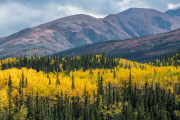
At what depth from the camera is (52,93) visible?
13200 centimetres

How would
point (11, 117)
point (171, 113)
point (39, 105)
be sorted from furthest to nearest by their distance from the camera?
point (171, 113) < point (39, 105) < point (11, 117)

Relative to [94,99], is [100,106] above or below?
below

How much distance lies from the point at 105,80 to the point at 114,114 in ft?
125

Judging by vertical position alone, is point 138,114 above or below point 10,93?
below

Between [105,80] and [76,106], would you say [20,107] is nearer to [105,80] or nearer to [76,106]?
[76,106]

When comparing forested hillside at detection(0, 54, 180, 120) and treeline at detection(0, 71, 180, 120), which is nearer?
treeline at detection(0, 71, 180, 120)

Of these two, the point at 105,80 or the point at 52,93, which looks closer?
the point at 52,93

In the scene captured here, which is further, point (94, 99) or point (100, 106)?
point (94, 99)

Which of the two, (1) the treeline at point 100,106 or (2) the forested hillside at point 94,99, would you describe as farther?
(2) the forested hillside at point 94,99

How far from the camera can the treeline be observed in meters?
114

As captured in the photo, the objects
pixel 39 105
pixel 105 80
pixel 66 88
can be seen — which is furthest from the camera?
pixel 105 80

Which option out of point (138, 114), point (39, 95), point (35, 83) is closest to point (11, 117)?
point (39, 95)

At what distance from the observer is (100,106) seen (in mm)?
125875

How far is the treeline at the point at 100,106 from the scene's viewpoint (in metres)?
114
